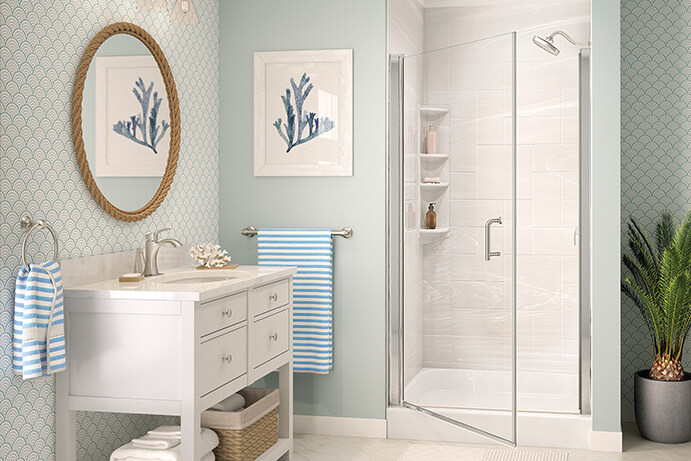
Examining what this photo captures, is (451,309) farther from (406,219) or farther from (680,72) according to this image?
(680,72)

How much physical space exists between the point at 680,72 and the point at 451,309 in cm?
200

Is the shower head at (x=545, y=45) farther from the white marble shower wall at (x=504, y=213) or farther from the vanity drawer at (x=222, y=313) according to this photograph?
the vanity drawer at (x=222, y=313)

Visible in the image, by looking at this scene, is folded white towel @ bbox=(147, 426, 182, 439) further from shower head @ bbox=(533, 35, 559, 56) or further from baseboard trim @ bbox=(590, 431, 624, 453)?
shower head @ bbox=(533, 35, 559, 56)

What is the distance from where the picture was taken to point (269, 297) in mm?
3072

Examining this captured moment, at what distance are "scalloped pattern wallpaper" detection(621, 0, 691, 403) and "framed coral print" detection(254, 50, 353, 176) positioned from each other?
168 cm

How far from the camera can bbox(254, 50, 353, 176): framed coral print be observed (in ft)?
12.6

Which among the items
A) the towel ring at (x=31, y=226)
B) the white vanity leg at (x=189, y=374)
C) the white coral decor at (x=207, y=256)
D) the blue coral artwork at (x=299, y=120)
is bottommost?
the white vanity leg at (x=189, y=374)

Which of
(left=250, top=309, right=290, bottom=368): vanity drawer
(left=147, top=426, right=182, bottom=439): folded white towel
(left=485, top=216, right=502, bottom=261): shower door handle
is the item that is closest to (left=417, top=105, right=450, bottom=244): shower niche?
(left=485, top=216, right=502, bottom=261): shower door handle

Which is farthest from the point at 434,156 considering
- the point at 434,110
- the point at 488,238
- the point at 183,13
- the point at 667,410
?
the point at 667,410

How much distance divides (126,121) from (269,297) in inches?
38.2

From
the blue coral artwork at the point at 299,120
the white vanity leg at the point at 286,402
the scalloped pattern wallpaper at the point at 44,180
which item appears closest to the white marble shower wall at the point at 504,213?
the blue coral artwork at the point at 299,120

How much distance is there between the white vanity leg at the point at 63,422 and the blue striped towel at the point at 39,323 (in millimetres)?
201

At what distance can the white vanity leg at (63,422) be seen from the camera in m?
2.47

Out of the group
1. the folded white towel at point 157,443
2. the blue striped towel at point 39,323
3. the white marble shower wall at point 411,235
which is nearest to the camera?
the blue striped towel at point 39,323
